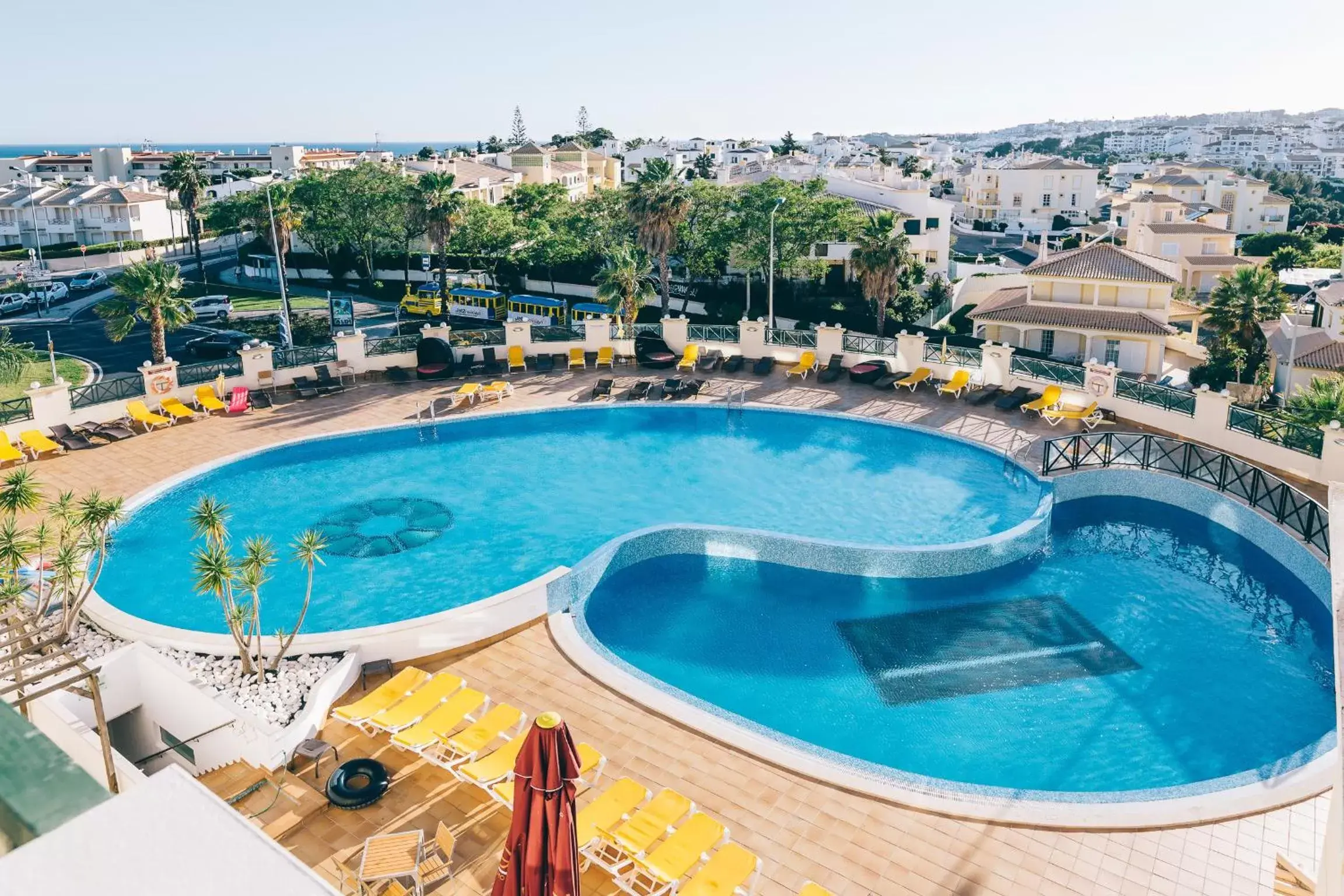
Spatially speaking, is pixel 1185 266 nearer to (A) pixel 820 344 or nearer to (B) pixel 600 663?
(A) pixel 820 344

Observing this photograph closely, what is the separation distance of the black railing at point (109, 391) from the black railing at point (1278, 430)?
26811 millimetres

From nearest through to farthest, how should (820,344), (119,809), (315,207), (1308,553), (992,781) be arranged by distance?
(119,809), (992,781), (1308,553), (820,344), (315,207)

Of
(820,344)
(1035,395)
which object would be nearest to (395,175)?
(820,344)

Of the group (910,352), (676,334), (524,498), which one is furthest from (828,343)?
(524,498)

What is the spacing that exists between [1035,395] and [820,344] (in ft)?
22.0

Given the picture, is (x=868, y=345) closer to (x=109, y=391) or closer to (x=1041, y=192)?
(x=109, y=391)

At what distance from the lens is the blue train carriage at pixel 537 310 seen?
139 feet

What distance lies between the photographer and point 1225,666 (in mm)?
15039

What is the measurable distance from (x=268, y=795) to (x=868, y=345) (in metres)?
22.3

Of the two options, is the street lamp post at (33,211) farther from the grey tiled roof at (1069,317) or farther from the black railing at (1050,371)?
the black railing at (1050,371)

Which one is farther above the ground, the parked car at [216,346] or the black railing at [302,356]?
the black railing at [302,356]

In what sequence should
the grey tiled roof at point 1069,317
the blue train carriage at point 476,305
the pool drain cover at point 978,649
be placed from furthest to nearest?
the blue train carriage at point 476,305, the grey tiled roof at point 1069,317, the pool drain cover at point 978,649

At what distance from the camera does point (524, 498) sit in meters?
21.0

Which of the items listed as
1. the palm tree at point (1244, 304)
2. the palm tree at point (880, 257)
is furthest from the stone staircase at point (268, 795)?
the palm tree at point (1244, 304)
